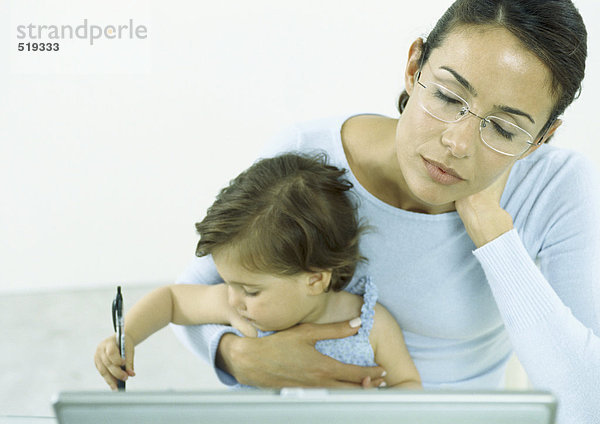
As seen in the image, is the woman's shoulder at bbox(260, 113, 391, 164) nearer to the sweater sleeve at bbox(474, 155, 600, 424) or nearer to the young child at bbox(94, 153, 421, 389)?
the young child at bbox(94, 153, 421, 389)

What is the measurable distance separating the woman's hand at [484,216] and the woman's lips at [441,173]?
0.11m

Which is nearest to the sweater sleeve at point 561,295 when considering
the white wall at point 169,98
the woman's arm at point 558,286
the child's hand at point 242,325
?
the woman's arm at point 558,286

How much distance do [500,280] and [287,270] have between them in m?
0.40

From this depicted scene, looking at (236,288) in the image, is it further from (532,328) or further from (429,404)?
(429,404)

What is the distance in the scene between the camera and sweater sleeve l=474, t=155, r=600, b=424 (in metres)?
1.09

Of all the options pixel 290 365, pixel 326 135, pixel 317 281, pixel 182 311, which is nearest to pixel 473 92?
pixel 326 135

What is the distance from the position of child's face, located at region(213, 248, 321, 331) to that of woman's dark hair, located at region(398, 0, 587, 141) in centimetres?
54

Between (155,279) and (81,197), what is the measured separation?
57 centimetres

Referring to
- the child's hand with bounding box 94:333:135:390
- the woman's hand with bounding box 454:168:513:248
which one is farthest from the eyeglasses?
the child's hand with bounding box 94:333:135:390

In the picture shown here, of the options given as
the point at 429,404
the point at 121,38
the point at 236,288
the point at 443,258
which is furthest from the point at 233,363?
the point at 121,38

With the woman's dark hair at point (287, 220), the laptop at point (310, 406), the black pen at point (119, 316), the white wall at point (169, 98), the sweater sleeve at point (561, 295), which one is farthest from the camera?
the white wall at point (169, 98)

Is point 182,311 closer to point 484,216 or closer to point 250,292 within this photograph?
point 250,292

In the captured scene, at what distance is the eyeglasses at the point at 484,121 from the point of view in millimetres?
1049

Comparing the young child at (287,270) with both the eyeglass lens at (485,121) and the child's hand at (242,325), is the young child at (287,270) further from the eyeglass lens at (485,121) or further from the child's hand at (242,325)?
the eyeglass lens at (485,121)
